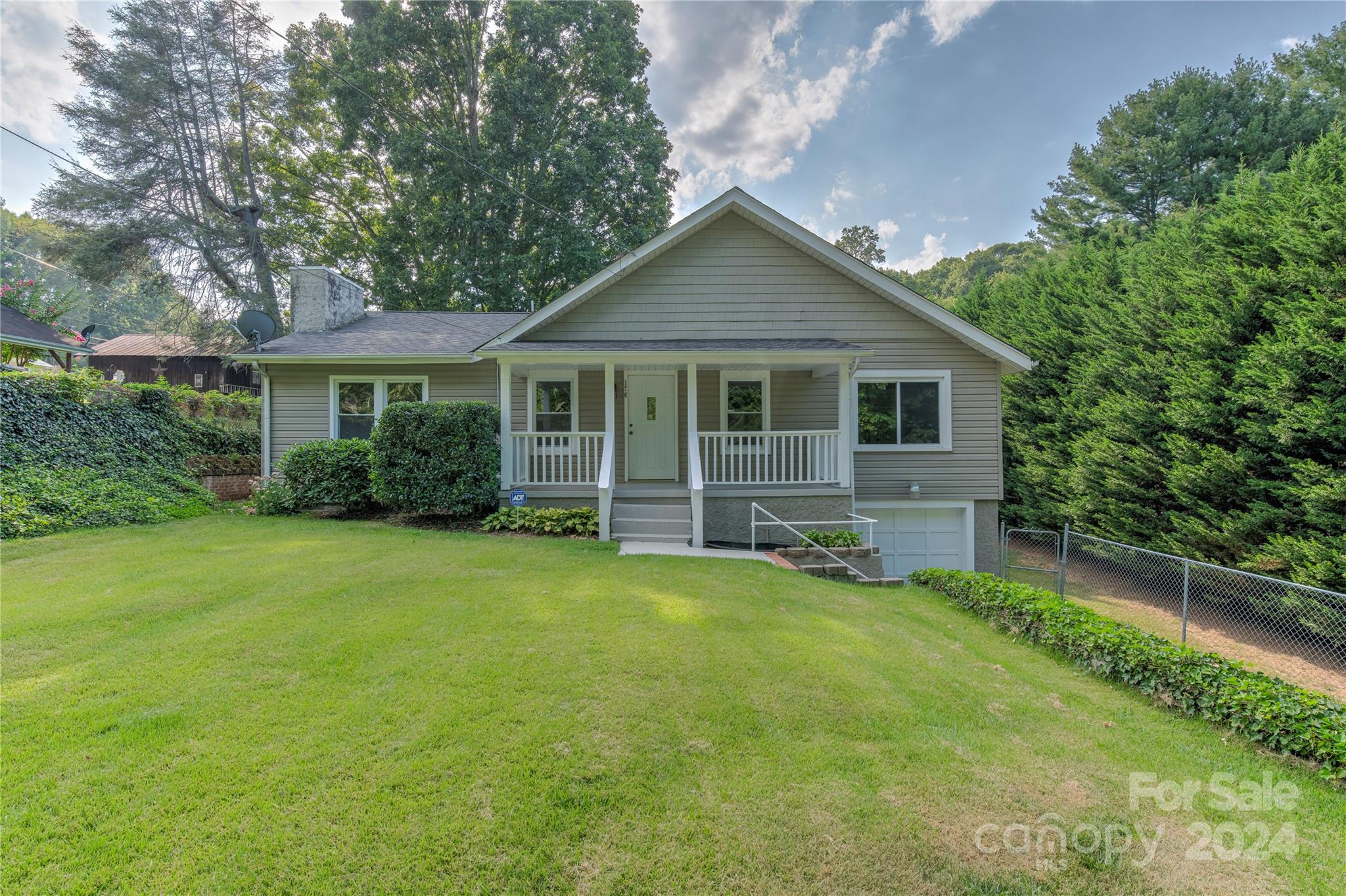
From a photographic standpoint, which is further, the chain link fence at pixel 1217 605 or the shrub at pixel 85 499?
the shrub at pixel 85 499

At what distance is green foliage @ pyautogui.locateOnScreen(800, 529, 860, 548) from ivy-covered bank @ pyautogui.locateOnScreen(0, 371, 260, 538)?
10.6 meters

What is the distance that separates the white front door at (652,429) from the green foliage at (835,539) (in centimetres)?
328

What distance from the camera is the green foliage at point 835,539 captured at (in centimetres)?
832

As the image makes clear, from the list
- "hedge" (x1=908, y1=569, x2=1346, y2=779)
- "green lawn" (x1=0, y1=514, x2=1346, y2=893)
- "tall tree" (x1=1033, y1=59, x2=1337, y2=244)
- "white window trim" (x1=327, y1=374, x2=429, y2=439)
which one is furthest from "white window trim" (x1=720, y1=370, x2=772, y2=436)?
"tall tree" (x1=1033, y1=59, x2=1337, y2=244)

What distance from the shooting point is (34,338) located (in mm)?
14344

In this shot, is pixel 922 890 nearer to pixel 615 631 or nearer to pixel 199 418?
pixel 615 631

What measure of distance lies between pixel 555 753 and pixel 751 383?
894cm

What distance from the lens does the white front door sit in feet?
35.8

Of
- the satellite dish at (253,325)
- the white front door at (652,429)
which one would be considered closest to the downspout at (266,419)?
the satellite dish at (253,325)

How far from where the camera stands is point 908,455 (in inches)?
423

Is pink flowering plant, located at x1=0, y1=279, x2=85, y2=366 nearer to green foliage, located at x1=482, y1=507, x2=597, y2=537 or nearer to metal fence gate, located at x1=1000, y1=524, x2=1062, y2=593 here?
green foliage, located at x1=482, y1=507, x2=597, y2=537

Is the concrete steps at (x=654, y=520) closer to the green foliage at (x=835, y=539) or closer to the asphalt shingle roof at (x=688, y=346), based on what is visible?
the green foliage at (x=835, y=539)

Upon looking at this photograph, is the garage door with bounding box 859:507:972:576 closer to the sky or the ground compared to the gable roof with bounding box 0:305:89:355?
closer to the ground

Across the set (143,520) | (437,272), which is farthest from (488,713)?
(437,272)
